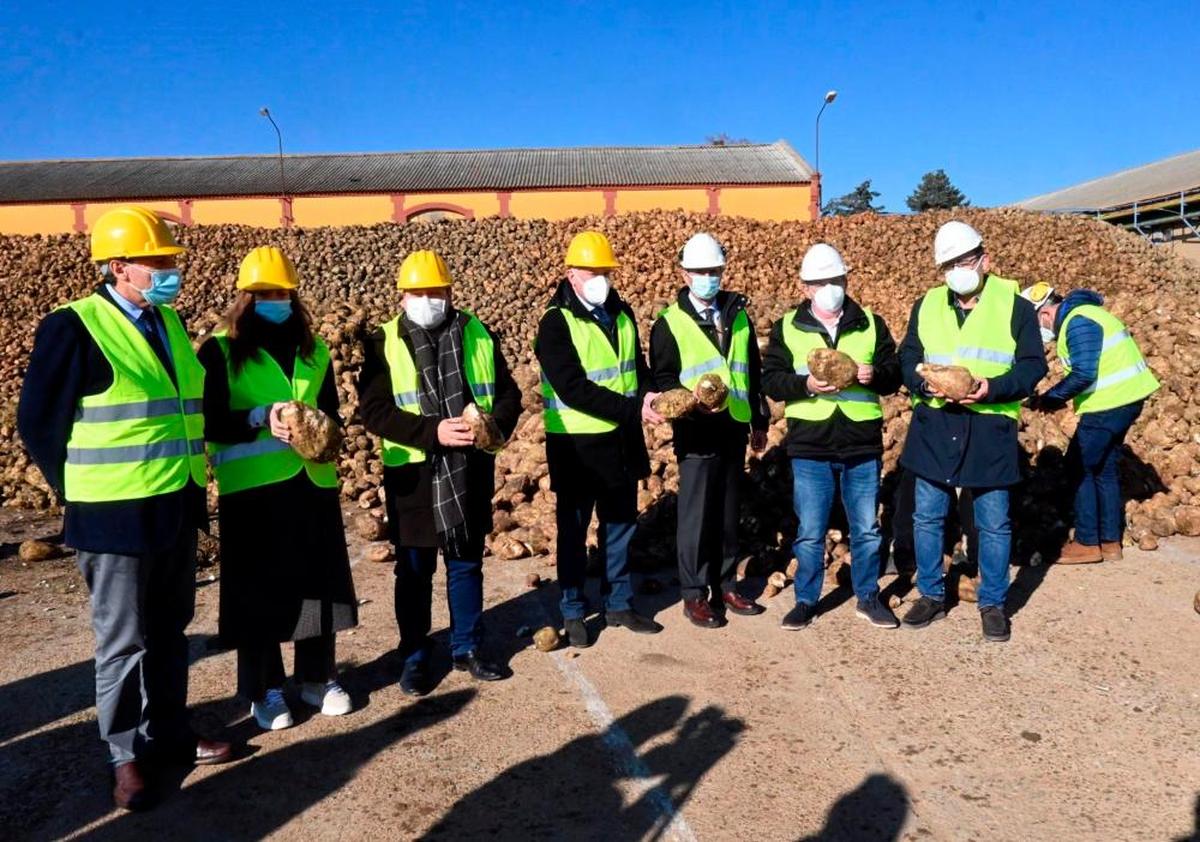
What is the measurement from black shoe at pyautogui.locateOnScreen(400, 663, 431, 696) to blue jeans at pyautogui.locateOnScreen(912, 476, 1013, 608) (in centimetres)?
297

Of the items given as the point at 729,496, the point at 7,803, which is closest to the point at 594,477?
the point at 729,496

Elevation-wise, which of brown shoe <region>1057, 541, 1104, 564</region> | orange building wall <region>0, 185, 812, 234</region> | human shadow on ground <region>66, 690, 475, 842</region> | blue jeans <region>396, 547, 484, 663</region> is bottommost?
human shadow on ground <region>66, 690, 475, 842</region>

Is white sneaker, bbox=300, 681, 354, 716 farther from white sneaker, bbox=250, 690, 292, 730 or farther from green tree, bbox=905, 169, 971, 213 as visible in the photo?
green tree, bbox=905, 169, 971, 213

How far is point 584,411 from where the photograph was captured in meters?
4.81

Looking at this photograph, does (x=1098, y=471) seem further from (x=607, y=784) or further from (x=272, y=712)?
(x=272, y=712)

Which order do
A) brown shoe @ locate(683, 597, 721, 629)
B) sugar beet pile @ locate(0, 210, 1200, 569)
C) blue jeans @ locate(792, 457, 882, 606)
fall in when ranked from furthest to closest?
sugar beet pile @ locate(0, 210, 1200, 569)
brown shoe @ locate(683, 597, 721, 629)
blue jeans @ locate(792, 457, 882, 606)

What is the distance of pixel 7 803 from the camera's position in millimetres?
3555

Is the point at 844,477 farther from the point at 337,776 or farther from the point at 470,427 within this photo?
the point at 337,776

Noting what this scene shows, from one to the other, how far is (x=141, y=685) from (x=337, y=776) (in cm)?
88

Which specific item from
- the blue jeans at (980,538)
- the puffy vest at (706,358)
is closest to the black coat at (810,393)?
the puffy vest at (706,358)

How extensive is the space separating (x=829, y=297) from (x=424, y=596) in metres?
2.83

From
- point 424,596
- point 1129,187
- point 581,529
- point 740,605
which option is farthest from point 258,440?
point 1129,187

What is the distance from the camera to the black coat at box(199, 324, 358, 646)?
3.84 metres

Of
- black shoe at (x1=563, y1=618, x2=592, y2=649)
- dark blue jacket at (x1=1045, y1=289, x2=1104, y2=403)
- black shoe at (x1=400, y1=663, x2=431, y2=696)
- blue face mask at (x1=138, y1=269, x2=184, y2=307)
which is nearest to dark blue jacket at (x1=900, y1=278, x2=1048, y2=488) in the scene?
dark blue jacket at (x1=1045, y1=289, x2=1104, y2=403)
